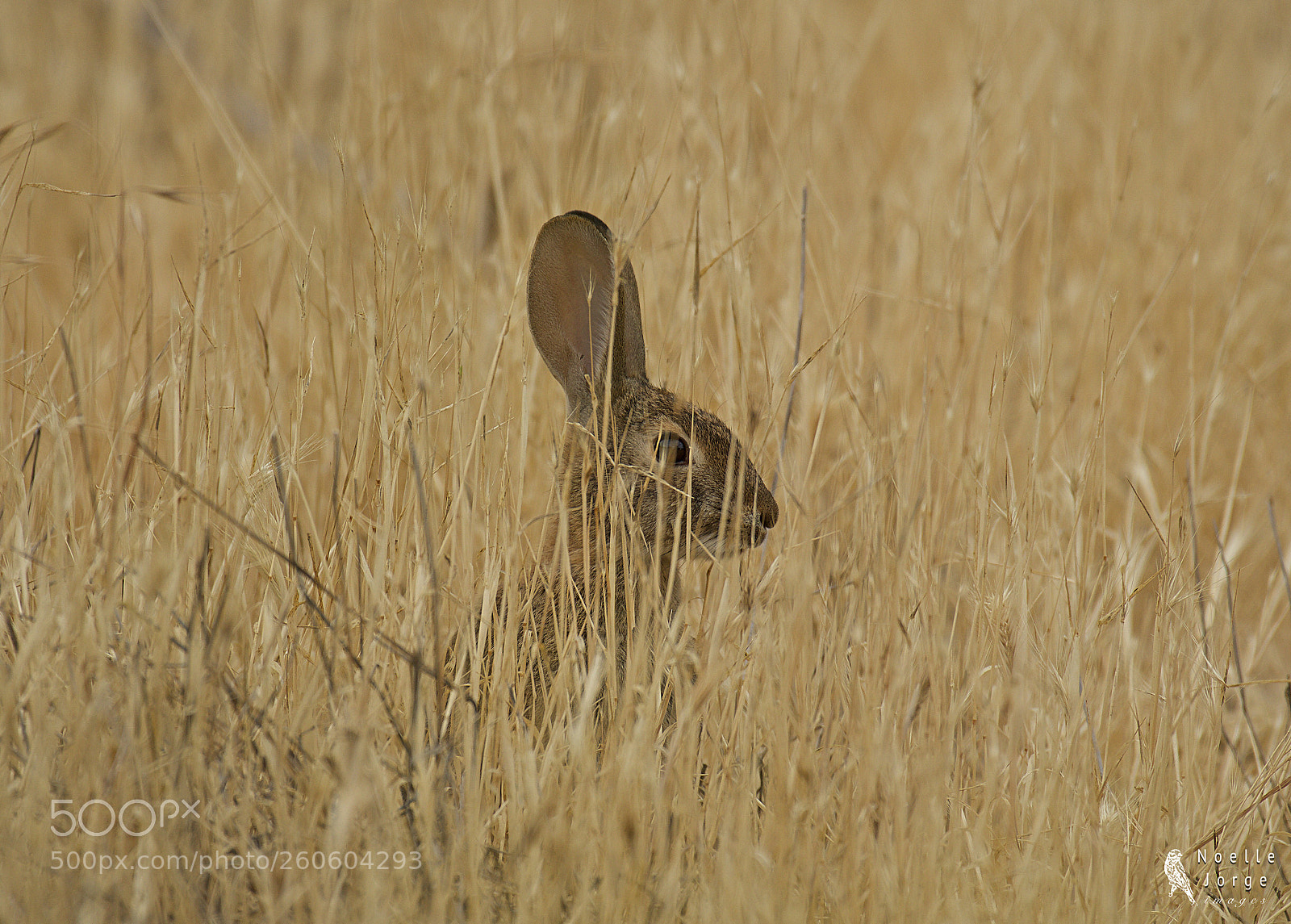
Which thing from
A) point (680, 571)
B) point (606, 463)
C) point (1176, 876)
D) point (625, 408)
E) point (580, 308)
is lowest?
point (1176, 876)

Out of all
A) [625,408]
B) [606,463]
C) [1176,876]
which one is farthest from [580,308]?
[1176,876]

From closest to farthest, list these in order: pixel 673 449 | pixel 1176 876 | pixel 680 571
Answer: pixel 1176 876, pixel 673 449, pixel 680 571

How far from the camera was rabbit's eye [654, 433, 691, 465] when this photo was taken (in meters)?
2.60

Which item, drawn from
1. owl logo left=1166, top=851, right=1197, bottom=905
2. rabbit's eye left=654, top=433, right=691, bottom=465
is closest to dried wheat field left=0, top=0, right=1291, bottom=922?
owl logo left=1166, top=851, right=1197, bottom=905

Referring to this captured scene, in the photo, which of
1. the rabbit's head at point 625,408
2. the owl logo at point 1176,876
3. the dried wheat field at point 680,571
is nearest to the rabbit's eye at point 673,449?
the rabbit's head at point 625,408

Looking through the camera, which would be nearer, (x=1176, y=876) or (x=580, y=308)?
(x=1176, y=876)

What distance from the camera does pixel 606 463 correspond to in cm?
269

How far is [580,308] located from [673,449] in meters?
0.43

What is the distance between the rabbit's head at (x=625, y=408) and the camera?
2531 millimetres

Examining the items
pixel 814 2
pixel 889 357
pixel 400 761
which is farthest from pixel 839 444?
pixel 814 2

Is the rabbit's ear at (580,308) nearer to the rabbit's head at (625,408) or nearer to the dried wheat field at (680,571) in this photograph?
the rabbit's head at (625,408)

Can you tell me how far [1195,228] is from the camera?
3082mm

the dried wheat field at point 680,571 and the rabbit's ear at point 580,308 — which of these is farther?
the rabbit's ear at point 580,308

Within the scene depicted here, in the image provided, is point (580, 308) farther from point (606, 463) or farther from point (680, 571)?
point (680, 571)
